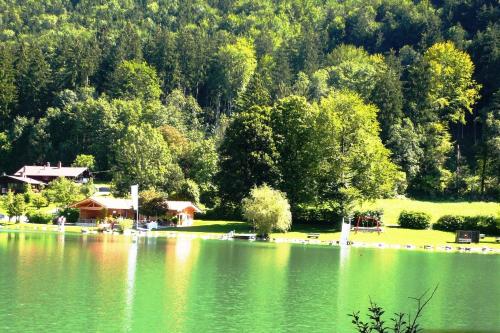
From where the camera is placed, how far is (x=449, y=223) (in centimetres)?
7738

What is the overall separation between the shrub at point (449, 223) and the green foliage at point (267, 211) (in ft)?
52.8

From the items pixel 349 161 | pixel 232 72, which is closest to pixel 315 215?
pixel 349 161

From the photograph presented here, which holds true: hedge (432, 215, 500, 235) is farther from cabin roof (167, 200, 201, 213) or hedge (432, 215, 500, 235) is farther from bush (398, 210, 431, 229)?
cabin roof (167, 200, 201, 213)

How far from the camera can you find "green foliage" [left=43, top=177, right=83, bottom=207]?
298 ft

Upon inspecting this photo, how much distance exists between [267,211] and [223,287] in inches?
1419

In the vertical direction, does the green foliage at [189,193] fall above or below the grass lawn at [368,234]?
above

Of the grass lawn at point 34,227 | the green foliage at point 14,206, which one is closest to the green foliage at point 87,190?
the green foliage at point 14,206

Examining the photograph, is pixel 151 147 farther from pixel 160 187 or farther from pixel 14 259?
pixel 14 259

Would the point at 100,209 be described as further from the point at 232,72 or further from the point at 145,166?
the point at 232,72

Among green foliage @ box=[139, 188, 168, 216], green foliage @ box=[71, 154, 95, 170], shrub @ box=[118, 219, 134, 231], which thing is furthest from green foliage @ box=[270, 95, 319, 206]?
green foliage @ box=[71, 154, 95, 170]

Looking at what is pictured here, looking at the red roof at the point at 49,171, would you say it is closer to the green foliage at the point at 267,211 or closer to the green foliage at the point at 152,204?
the green foliage at the point at 152,204

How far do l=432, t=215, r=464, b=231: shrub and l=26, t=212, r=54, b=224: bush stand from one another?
42.0 metres

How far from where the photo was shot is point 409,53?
14400cm

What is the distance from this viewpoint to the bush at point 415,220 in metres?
77.9
